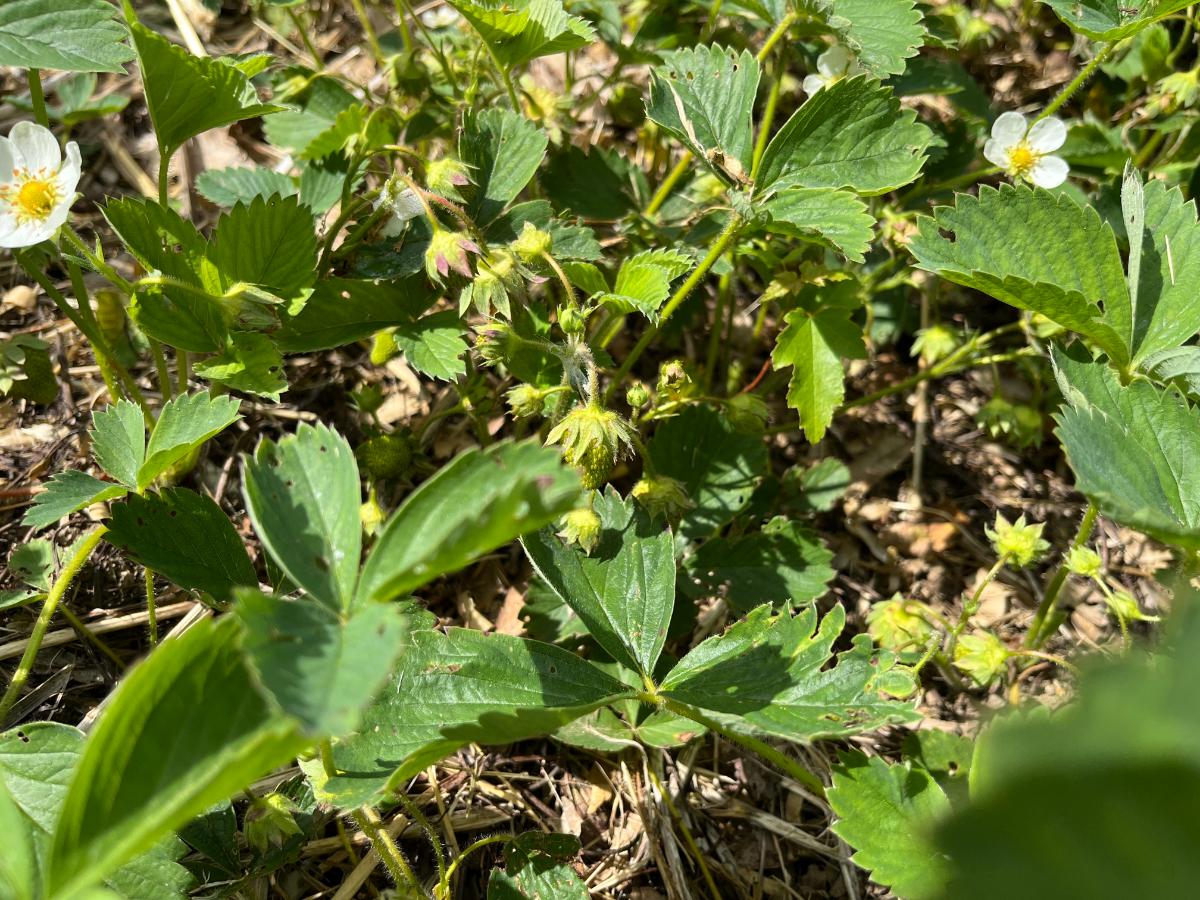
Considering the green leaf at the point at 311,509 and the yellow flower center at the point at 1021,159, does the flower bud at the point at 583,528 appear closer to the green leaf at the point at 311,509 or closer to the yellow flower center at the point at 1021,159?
the green leaf at the point at 311,509

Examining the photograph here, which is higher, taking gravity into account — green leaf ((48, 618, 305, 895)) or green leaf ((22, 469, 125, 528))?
green leaf ((48, 618, 305, 895))

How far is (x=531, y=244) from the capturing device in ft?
6.69

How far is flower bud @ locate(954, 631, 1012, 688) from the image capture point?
2.17 meters

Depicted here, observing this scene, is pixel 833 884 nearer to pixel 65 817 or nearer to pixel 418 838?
pixel 418 838

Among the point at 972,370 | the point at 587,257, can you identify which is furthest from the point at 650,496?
the point at 972,370

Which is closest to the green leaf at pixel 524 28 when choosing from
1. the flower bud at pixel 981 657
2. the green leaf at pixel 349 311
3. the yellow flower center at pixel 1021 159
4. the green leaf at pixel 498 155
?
the green leaf at pixel 498 155

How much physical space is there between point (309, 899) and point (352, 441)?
1.15 m

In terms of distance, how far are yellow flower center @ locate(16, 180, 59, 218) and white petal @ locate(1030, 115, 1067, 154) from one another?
235 cm

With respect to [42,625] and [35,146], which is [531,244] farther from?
[42,625]

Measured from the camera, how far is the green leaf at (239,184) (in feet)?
8.25

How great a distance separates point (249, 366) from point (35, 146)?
0.66m

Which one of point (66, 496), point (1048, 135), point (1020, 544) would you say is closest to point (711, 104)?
point (1048, 135)

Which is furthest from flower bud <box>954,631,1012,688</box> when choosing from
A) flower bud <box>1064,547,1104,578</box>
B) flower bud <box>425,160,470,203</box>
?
flower bud <box>425,160,470,203</box>

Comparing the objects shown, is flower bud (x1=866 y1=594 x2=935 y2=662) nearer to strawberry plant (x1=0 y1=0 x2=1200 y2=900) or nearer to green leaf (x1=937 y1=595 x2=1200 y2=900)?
strawberry plant (x1=0 y1=0 x2=1200 y2=900)
